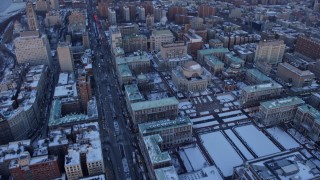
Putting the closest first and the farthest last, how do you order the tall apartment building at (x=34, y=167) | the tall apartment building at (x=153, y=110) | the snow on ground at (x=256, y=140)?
the tall apartment building at (x=34, y=167)
the snow on ground at (x=256, y=140)
the tall apartment building at (x=153, y=110)

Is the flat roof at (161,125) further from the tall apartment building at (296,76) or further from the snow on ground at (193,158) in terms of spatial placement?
the tall apartment building at (296,76)

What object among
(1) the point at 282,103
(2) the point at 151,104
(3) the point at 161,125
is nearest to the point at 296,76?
(1) the point at 282,103

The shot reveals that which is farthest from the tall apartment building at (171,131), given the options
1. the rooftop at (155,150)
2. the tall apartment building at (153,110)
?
the tall apartment building at (153,110)

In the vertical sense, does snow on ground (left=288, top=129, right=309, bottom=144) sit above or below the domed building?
below

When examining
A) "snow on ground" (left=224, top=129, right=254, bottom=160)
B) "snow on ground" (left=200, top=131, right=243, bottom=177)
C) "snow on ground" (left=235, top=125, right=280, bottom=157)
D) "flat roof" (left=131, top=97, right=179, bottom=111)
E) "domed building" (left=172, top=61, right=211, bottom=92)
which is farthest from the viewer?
"domed building" (left=172, top=61, right=211, bottom=92)

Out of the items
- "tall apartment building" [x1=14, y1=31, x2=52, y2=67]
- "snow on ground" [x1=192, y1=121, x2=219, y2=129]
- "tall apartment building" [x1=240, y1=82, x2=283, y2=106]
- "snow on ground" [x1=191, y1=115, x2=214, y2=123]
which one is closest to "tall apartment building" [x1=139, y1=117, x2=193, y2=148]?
"snow on ground" [x1=192, y1=121, x2=219, y2=129]

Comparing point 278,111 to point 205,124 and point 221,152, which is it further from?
point 221,152

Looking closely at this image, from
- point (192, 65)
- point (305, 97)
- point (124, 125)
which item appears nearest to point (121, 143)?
point (124, 125)

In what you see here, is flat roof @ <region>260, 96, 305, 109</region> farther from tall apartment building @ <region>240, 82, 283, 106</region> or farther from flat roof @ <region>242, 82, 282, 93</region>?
flat roof @ <region>242, 82, 282, 93</region>
